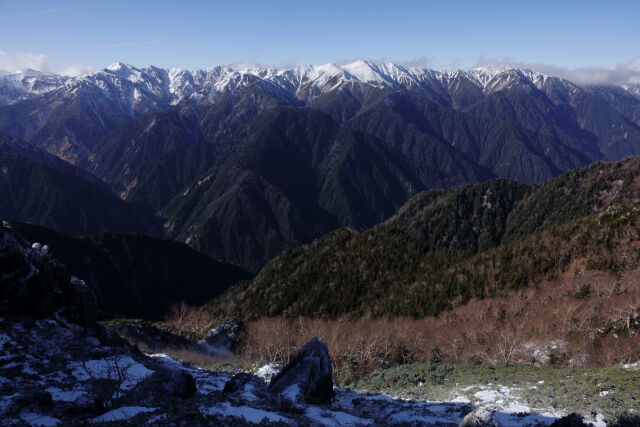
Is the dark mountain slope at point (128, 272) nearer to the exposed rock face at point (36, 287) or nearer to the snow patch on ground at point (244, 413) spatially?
the exposed rock face at point (36, 287)

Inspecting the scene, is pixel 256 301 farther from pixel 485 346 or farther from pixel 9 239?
pixel 9 239

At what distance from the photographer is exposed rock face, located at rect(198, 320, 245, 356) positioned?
2411 inches

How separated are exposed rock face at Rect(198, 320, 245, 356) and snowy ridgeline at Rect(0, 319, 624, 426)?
116 feet

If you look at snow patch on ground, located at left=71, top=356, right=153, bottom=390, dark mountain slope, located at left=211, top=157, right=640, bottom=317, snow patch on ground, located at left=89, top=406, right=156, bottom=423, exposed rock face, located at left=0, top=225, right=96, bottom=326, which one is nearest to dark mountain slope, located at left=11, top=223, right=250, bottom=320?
dark mountain slope, located at left=211, top=157, right=640, bottom=317

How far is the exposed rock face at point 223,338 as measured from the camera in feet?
201

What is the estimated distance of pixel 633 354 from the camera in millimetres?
34062

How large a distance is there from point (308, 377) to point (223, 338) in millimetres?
45534

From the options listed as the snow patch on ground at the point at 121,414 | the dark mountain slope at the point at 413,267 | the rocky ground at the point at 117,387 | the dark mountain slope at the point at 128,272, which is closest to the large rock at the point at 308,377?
the rocky ground at the point at 117,387

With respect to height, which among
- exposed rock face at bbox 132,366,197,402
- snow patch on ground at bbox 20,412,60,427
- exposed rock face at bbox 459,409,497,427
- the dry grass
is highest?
snow patch on ground at bbox 20,412,60,427

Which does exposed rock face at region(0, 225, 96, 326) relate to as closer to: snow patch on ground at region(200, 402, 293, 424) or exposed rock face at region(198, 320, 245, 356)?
snow patch on ground at region(200, 402, 293, 424)

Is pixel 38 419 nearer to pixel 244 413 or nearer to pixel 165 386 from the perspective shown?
pixel 165 386

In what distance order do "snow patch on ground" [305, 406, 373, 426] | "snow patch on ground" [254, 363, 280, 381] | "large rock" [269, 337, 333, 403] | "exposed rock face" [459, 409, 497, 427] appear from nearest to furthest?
"exposed rock face" [459, 409, 497, 427], "snow patch on ground" [305, 406, 373, 426], "large rock" [269, 337, 333, 403], "snow patch on ground" [254, 363, 280, 381]

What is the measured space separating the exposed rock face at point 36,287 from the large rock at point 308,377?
538 inches

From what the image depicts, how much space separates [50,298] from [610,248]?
66853 millimetres
